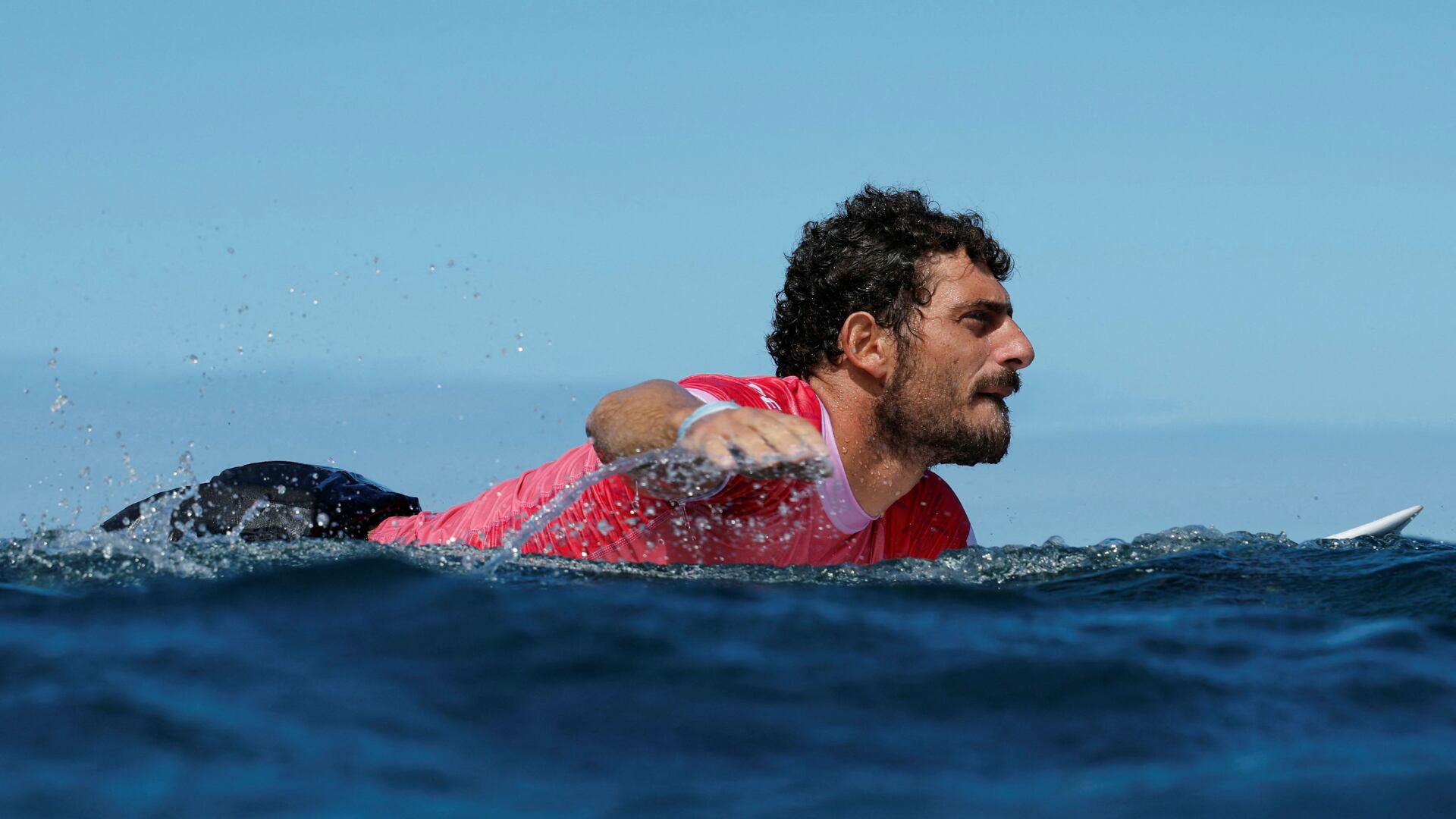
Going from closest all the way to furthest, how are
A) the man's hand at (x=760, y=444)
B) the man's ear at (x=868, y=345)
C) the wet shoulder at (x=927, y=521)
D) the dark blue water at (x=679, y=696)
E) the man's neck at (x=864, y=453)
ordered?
1. the dark blue water at (x=679, y=696)
2. the man's hand at (x=760, y=444)
3. the man's neck at (x=864, y=453)
4. the man's ear at (x=868, y=345)
5. the wet shoulder at (x=927, y=521)

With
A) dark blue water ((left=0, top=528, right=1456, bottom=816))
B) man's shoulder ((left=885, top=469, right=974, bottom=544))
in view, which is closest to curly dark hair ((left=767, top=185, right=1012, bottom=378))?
man's shoulder ((left=885, top=469, right=974, bottom=544))

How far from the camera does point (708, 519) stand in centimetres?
579

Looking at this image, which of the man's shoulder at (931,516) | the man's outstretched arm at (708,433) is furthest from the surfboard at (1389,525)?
the man's outstretched arm at (708,433)

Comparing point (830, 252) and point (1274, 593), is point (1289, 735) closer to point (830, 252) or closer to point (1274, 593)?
point (1274, 593)

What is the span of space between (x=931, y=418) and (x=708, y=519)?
135cm

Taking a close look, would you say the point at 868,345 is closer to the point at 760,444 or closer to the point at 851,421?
the point at 851,421

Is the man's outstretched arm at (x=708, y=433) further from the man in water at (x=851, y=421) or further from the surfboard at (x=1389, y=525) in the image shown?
the surfboard at (x=1389, y=525)

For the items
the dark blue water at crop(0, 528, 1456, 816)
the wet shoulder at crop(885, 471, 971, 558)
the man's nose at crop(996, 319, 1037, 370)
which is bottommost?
the dark blue water at crop(0, 528, 1456, 816)

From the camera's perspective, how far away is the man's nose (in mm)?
6613

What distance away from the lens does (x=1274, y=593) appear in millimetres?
5805

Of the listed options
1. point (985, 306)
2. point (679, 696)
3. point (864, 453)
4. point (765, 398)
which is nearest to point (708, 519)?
point (765, 398)

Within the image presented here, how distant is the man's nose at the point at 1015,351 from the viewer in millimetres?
6613

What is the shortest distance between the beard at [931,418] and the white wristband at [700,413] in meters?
2.08

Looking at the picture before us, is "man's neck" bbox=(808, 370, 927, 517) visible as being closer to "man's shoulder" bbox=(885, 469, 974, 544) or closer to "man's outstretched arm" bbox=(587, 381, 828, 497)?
"man's shoulder" bbox=(885, 469, 974, 544)
